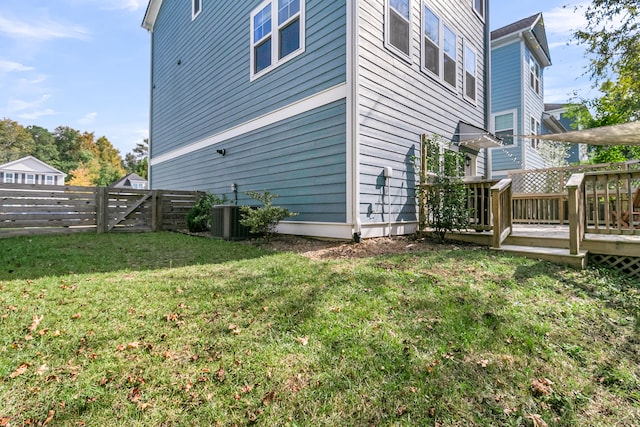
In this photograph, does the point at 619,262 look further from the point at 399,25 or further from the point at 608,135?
the point at 399,25

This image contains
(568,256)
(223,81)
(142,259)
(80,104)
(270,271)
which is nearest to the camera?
(270,271)

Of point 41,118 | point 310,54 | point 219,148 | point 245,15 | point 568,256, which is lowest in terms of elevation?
point 568,256

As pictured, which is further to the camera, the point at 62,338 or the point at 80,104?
the point at 80,104

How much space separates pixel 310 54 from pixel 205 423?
20.6 feet

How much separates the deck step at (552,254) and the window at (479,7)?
27.6 ft

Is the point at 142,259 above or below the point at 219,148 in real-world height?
below

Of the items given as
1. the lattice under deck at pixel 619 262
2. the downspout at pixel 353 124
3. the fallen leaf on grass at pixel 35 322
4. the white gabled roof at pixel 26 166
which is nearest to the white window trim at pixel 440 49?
the downspout at pixel 353 124

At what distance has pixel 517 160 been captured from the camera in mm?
12953

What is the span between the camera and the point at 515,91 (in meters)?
13.1

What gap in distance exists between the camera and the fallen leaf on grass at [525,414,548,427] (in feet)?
5.09

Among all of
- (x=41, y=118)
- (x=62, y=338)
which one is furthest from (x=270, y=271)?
(x=41, y=118)

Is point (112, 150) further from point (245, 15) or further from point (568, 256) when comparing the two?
point (568, 256)

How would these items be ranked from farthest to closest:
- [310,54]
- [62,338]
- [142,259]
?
[310,54] < [142,259] < [62,338]

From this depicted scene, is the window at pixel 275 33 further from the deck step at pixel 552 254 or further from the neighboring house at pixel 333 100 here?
the deck step at pixel 552 254
